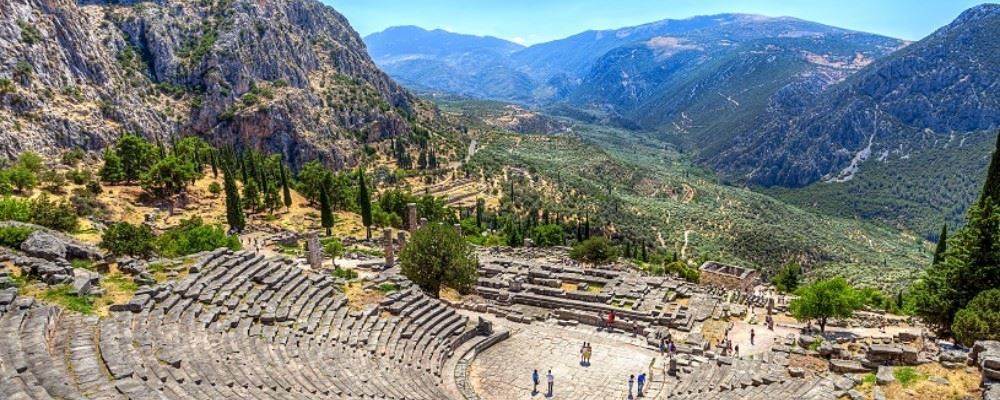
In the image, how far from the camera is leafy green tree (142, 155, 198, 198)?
204 ft

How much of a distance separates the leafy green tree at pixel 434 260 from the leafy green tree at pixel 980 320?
25204mm

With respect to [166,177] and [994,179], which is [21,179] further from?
[994,179]

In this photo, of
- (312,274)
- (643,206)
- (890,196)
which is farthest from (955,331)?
(890,196)

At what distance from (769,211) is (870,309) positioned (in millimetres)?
99254

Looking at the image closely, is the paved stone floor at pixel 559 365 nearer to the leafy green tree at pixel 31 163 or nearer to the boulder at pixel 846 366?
the boulder at pixel 846 366

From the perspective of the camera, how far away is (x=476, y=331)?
33.3 metres

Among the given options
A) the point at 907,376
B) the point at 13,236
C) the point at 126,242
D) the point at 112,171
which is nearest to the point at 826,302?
the point at 907,376

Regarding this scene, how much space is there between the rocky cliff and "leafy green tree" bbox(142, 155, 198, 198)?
74.6ft

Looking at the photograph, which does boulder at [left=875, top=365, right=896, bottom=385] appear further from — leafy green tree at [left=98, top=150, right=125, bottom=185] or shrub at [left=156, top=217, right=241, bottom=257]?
leafy green tree at [left=98, top=150, right=125, bottom=185]

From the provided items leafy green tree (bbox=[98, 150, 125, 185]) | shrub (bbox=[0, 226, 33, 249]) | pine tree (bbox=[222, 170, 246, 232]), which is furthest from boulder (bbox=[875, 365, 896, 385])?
leafy green tree (bbox=[98, 150, 125, 185])

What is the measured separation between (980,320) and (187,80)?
126 meters

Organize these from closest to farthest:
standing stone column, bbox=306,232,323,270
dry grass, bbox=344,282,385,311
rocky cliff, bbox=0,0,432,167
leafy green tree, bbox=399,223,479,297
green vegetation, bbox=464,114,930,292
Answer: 1. dry grass, bbox=344,282,385,311
2. leafy green tree, bbox=399,223,479,297
3. standing stone column, bbox=306,232,323,270
4. rocky cliff, bbox=0,0,432,167
5. green vegetation, bbox=464,114,930,292

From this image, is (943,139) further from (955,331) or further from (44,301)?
(44,301)

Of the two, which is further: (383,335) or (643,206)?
(643,206)
